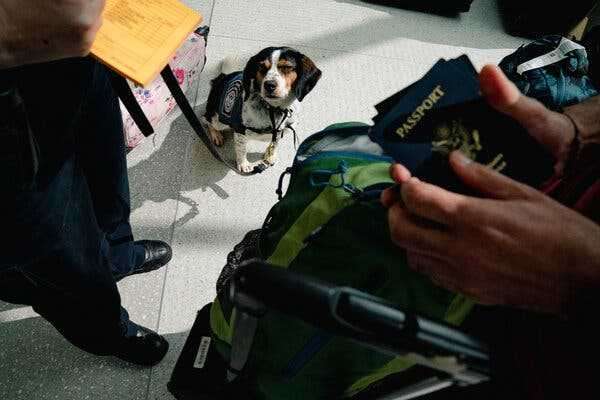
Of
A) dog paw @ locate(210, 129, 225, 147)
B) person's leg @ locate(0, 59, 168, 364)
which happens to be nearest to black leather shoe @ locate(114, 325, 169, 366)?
person's leg @ locate(0, 59, 168, 364)

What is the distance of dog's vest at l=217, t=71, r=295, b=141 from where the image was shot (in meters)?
1.66

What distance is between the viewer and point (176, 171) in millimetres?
1796

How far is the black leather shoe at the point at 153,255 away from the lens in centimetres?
150

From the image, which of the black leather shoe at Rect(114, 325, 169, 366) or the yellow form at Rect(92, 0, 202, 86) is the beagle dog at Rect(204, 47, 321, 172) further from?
the black leather shoe at Rect(114, 325, 169, 366)

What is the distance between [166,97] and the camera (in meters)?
1.78

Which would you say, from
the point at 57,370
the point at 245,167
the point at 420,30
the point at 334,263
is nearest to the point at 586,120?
the point at 334,263

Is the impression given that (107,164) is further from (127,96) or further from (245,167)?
(245,167)

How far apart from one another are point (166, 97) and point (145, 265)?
0.67m

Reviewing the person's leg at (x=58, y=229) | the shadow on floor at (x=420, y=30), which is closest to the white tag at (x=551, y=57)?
the shadow on floor at (x=420, y=30)

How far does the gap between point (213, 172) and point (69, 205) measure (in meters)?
0.97

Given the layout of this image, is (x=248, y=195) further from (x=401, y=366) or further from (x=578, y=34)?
(x=578, y=34)

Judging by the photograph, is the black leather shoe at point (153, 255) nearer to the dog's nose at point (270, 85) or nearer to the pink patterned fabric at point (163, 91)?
the pink patterned fabric at point (163, 91)

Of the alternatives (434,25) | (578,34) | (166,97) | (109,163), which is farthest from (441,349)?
(578,34)

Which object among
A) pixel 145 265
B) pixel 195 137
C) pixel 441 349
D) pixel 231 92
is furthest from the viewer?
pixel 195 137
